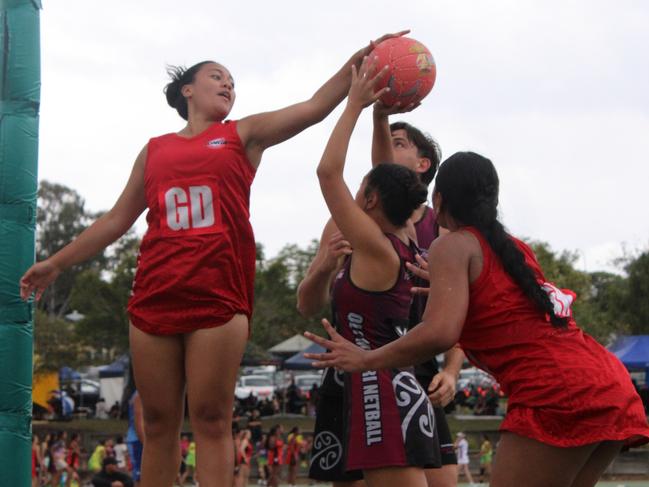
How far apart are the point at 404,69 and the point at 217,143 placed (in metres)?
1.04

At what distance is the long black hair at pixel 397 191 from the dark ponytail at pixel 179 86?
1220mm

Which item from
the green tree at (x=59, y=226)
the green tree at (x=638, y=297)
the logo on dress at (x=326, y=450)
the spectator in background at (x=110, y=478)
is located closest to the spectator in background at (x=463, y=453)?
the spectator in background at (x=110, y=478)

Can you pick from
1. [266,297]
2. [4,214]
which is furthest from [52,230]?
[4,214]

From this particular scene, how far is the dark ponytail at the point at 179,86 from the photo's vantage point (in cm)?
605

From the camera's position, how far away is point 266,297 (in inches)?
2298

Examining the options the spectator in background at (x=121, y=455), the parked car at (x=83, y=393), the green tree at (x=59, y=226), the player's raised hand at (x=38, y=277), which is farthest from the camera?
the green tree at (x=59, y=226)

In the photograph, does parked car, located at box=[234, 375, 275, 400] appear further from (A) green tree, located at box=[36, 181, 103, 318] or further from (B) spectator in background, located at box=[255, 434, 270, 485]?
(A) green tree, located at box=[36, 181, 103, 318]

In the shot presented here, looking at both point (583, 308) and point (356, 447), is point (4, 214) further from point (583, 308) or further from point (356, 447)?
point (583, 308)

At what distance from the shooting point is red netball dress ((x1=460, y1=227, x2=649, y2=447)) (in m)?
4.34

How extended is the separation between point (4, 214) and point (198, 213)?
1885 mm

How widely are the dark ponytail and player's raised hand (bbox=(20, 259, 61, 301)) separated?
112cm

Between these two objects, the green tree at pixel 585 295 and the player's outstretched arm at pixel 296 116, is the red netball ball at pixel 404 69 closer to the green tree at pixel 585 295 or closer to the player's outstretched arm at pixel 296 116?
the player's outstretched arm at pixel 296 116

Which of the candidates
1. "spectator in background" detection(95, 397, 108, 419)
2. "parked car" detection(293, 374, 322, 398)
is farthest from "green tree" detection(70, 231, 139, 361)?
"parked car" detection(293, 374, 322, 398)

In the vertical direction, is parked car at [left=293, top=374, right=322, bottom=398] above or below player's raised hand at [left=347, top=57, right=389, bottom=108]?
above
